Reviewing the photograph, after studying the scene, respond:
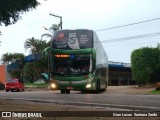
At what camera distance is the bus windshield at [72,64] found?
1123 inches

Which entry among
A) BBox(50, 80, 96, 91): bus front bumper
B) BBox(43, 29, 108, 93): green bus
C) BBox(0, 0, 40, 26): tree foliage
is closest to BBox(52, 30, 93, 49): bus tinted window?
BBox(43, 29, 108, 93): green bus

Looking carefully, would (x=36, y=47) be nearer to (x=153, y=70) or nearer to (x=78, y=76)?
(x=153, y=70)

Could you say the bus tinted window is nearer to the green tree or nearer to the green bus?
the green bus

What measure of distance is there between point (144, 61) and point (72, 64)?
16.0 m

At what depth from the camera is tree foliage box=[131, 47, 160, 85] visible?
43.1 metres

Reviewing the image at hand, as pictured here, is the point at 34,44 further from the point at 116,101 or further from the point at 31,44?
the point at 116,101

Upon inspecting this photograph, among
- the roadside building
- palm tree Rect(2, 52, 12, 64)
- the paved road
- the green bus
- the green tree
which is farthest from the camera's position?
palm tree Rect(2, 52, 12, 64)

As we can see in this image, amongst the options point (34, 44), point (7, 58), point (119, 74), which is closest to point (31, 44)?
point (34, 44)

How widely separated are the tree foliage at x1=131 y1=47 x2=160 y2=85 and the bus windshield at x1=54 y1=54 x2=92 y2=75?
1543cm

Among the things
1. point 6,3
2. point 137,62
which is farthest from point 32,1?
point 137,62

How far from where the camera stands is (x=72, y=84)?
28.7 metres

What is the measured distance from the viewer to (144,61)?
4306 centimetres

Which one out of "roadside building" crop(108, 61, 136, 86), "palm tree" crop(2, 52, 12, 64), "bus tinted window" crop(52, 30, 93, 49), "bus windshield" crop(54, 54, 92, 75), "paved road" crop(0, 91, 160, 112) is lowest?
"roadside building" crop(108, 61, 136, 86)

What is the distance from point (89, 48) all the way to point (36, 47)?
51063 millimetres
